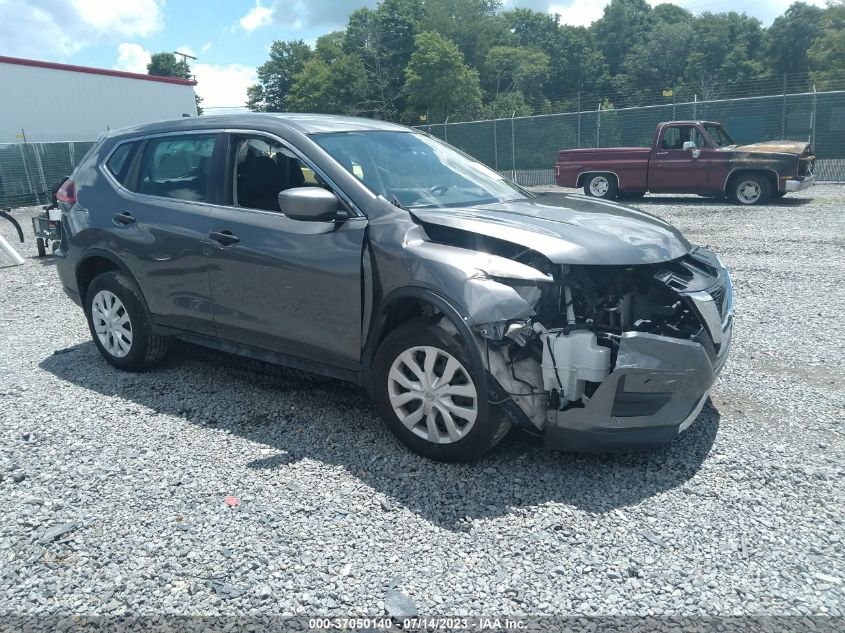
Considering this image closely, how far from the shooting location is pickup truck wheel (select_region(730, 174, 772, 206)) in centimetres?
1489

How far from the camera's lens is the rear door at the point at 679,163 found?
15.5 metres

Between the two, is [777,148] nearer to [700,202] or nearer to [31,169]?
[700,202]

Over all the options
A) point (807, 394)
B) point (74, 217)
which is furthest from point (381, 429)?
point (74, 217)

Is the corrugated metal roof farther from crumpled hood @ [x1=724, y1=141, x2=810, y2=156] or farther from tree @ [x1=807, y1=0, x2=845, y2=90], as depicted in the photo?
tree @ [x1=807, y1=0, x2=845, y2=90]

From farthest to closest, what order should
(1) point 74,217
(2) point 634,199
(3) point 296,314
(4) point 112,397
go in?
1. (2) point 634,199
2. (1) point 74,217
3. (4) point 112,397
4. (3) point 296,314

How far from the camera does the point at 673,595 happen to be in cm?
267

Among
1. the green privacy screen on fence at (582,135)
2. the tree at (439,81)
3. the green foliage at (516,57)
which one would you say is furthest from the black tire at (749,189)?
the tree at (439,81)

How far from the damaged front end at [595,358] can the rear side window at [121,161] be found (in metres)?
3.27

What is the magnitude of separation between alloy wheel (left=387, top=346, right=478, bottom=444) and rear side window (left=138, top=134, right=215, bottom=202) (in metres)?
2.00

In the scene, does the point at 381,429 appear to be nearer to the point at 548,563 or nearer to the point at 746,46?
the point at 548,563

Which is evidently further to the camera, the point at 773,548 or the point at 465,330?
the point at 465,330

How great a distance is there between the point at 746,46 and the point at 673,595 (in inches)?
3349

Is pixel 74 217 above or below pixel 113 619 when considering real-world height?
above

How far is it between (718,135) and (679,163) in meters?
1.04
